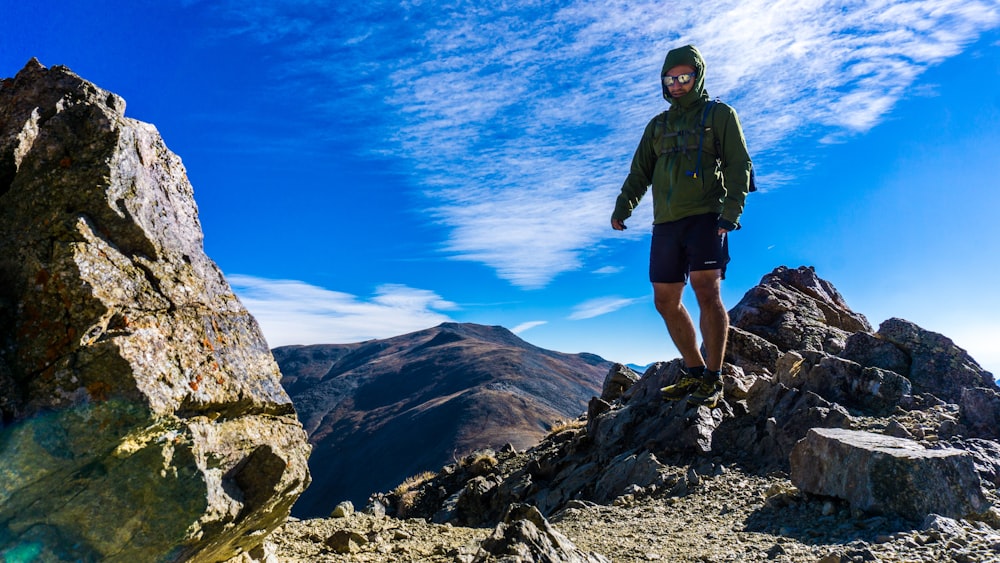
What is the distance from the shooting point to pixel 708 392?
975 cm

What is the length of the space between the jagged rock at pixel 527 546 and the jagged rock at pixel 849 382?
7.08m

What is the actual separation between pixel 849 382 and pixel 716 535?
217 inches

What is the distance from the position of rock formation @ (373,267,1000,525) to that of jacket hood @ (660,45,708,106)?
4507 mm

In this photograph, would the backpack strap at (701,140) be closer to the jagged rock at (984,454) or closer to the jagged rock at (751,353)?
the jagged rock at (984,454)

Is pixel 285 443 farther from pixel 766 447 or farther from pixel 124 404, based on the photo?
pixel 766 447

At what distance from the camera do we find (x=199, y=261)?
4043 millimetres

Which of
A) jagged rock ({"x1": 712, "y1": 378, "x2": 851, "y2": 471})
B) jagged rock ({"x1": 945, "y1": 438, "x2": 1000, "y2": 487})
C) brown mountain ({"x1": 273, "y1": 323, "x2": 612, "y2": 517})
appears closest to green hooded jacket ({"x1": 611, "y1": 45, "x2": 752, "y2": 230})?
jagged rock ({"x1": 712, "y1": 378, "x2": 851, "y2": 471})

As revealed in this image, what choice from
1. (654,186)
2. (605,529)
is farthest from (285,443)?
(654,186)

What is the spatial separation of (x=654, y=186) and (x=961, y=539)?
208 inches

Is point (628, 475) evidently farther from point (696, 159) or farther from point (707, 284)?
point (696, 159)

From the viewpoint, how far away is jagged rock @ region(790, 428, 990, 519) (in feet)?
17.4

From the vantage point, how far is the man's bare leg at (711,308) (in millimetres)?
8133

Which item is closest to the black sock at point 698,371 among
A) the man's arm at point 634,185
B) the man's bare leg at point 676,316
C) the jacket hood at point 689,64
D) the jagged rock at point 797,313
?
the man's bare leg at point 676,316

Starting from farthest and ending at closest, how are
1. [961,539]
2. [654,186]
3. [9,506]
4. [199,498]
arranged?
[654,186], [961,539], [199,498], [9,506]
